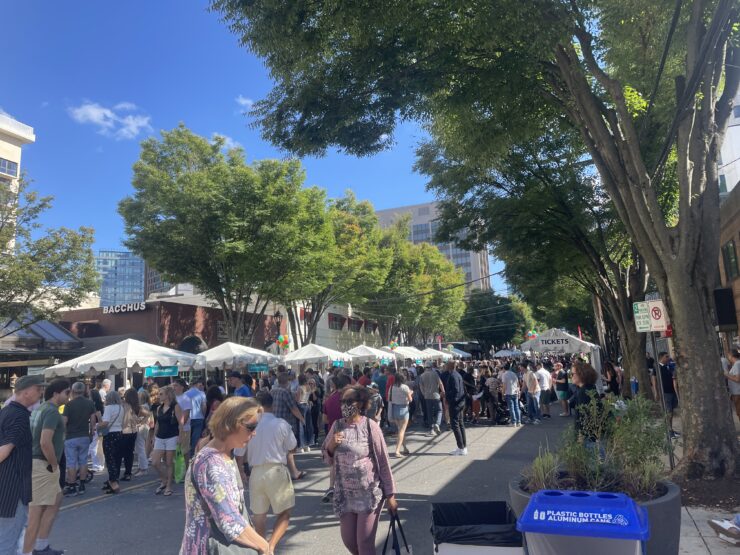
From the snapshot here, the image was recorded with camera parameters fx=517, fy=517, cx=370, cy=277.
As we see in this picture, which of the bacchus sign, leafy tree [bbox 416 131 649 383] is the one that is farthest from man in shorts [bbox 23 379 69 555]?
the bacchus sign

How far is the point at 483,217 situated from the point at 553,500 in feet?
45.5

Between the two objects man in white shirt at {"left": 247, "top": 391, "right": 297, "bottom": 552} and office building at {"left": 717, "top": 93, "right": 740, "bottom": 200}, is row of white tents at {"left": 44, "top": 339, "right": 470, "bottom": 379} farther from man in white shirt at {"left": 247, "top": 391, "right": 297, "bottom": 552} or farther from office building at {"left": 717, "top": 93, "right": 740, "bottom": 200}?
office building at {"left": 717, "top": 93, "right": 740, "bottom": 200}

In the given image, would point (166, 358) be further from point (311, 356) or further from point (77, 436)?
point (311, 356)

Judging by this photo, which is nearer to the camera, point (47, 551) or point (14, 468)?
point (14, 468)

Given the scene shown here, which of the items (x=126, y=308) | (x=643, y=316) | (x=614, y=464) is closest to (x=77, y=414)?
(x=614, y=464)

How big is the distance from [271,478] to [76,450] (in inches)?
221

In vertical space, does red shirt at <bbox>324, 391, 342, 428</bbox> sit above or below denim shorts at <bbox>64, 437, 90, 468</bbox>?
above

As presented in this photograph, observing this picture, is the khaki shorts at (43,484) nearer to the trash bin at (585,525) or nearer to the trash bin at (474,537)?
the trash bin at (474,537)

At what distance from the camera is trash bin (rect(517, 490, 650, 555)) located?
9.31ft

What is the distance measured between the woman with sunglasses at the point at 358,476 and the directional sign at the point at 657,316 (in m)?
6.11

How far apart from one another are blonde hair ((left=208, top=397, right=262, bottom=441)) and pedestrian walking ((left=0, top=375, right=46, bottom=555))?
282 centimetres

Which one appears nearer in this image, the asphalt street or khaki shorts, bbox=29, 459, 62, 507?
khaki shorts, bbox=29, 459, 62, 507

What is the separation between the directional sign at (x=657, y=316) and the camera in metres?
8.31

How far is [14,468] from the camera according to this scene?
4.52 metres
